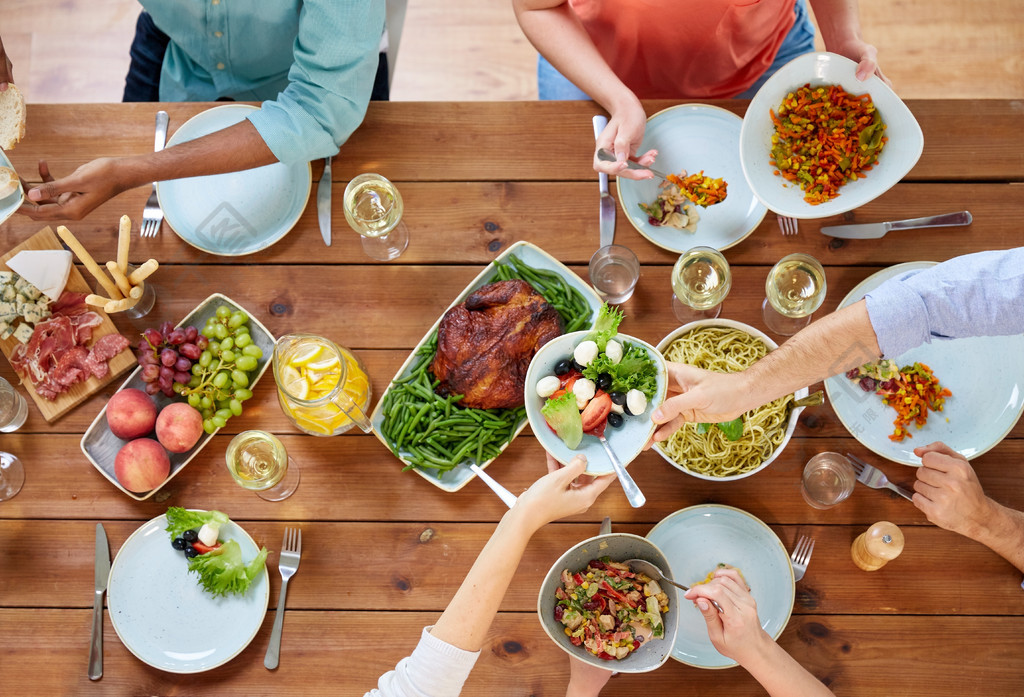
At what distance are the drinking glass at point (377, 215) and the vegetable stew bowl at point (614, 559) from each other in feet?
3.32

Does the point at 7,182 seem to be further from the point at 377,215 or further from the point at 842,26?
the point at 842,26

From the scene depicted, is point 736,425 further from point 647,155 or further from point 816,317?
point 647,155

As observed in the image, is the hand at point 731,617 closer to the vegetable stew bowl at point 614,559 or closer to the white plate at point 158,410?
the vegetable stew bowl at point 614,559

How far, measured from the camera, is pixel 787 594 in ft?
6.02

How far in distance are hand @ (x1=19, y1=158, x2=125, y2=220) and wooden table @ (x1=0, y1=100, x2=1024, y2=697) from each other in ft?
0.46

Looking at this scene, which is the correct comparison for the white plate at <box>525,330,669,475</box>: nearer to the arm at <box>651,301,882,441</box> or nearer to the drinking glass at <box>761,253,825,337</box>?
the arm at <box>651,301,882,441</box>

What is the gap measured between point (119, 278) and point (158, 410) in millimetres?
382

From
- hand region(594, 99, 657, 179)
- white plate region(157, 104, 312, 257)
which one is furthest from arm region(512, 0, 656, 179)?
white plate region(157, 104, 312, 257)

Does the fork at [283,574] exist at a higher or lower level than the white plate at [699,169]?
lower

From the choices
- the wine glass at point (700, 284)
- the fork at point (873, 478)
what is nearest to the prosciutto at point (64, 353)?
the wine glass at point (700, 284)

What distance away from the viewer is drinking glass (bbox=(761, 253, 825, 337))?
1950 millimetres

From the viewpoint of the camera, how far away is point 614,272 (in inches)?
78.4

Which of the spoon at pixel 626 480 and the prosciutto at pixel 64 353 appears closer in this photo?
the spoon at pixel 626 480

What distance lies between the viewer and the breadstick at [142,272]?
6.09 feet
